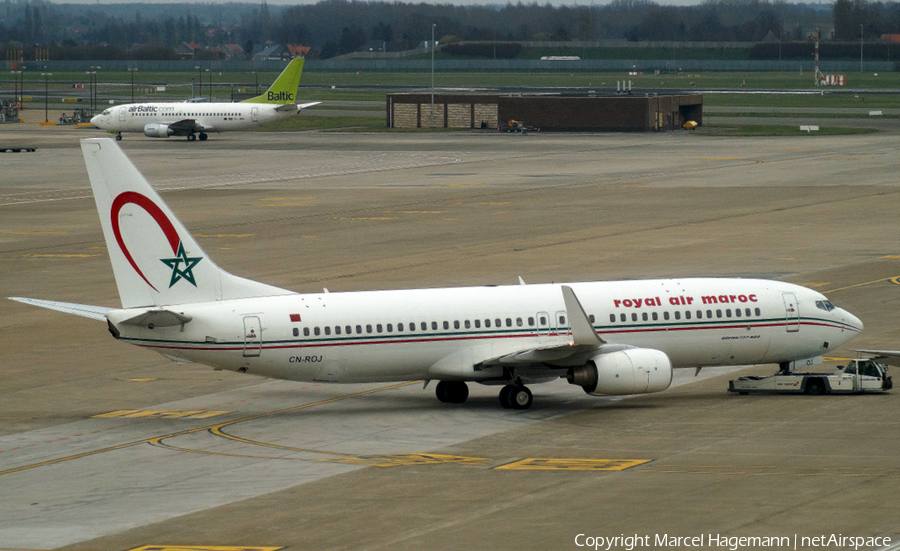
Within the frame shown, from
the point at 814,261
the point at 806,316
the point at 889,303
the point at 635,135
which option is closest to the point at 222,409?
the point at 806,316

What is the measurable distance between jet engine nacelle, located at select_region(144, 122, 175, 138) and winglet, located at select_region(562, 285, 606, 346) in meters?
133

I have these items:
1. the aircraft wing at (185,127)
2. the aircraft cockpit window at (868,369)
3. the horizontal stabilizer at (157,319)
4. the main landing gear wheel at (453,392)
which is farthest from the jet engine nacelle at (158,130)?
the aircraft cockpit window at (868,369)

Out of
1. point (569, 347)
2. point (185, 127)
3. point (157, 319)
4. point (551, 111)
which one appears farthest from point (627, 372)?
point (551, 111)

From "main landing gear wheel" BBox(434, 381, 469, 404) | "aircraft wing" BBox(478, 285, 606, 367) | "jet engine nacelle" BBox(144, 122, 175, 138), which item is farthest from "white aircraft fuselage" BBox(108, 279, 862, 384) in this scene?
"jet engine nacelle" BBox(144, 122, 175, 138)

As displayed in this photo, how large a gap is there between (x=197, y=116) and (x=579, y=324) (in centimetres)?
13438

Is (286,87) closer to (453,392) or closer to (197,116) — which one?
(197,116)

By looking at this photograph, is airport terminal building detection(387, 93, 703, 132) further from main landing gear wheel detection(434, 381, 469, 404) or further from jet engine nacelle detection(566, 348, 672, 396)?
jet engine nacelle detection(566, 348, 672, 396)

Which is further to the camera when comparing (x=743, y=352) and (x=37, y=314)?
(x=37, y=314)

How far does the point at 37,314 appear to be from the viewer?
61062 mm

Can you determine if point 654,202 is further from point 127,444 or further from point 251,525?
point 251,525

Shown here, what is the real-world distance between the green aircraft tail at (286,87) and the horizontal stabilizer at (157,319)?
126677 mm

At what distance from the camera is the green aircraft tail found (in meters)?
165

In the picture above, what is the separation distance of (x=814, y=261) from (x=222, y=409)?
3975 cm

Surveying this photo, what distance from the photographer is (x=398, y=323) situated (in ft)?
133
